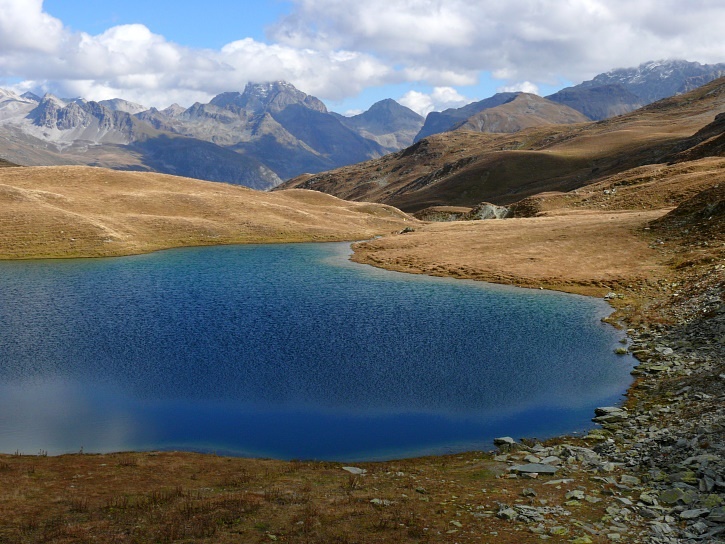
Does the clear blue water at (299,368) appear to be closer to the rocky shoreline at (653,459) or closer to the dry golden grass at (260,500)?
the rocky shoreline at (653,459)

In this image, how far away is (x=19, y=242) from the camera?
10588 cm

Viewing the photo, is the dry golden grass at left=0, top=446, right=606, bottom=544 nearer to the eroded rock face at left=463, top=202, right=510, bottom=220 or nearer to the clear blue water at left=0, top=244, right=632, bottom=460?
the clear blue water at left=0, top=244, right=632, bottom=460

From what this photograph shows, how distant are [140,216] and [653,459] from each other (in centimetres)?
12447

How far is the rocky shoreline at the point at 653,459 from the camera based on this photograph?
2083cm

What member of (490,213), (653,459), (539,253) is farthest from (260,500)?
(490,213)

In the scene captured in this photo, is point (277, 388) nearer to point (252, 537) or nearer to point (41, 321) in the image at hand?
point (252, 537)

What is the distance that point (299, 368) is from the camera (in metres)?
42.9

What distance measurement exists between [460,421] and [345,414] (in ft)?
22.8

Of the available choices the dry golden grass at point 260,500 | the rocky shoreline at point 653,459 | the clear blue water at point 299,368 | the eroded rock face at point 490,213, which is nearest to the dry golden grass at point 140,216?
the eroded rock face at point 490,213

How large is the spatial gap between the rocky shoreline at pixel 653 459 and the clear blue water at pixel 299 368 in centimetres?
275

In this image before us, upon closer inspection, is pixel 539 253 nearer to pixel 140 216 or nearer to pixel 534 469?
pixel 534 469

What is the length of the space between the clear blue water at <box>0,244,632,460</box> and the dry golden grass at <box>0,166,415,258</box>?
123 ft

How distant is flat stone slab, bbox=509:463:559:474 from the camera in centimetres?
2622

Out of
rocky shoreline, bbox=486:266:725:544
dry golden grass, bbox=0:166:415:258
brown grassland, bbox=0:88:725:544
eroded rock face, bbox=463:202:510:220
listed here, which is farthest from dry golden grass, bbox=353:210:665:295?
dry golden grass, bbox=0:166:415:258
